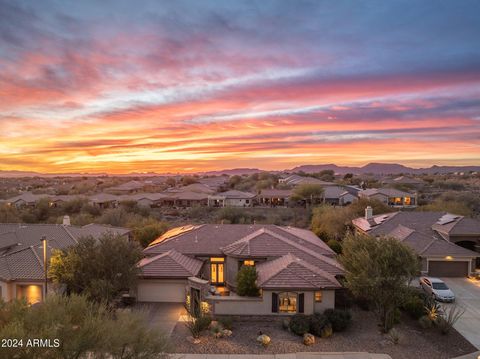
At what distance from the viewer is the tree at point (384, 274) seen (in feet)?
59.0

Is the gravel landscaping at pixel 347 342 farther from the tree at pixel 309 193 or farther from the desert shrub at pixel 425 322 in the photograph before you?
the tree at pixel 309 193

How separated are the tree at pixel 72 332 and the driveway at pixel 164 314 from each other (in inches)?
340

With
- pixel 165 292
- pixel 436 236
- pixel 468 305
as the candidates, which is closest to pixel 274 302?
pixel 165 292

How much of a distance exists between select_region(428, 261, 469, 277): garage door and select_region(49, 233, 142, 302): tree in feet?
73.1

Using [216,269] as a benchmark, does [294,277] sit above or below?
above

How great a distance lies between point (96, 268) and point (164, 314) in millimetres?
4709

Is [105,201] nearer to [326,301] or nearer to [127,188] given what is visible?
[127,188]

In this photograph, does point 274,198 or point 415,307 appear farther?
point 274,198

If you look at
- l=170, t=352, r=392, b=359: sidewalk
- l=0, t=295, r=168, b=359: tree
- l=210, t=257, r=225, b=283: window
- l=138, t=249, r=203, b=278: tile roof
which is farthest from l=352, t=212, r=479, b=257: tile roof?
l=0, t=295, r=168, b=359: tree

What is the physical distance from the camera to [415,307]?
20156mm

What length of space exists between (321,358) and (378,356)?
102 inches

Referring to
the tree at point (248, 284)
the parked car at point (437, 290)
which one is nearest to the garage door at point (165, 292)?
the tree at point (248, 284)

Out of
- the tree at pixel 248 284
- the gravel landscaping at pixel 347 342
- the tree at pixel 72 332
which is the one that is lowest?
the gravel landscaping at pixel 347 342

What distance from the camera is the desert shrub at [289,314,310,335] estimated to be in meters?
18.2
